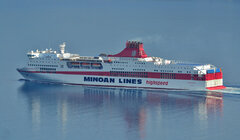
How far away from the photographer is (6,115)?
54188 mm

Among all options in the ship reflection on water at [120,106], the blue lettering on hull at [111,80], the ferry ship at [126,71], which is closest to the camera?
the ship reflection on water at [120,106]

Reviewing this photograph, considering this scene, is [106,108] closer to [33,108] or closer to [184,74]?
[33,108]

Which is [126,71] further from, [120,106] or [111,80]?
[120,106]

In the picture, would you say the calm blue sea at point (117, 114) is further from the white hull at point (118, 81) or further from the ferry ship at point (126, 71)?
the ferry ship at point (126, 71)

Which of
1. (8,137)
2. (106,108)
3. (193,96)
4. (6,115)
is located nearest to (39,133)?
(8,137)

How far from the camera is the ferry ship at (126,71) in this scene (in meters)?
69.0

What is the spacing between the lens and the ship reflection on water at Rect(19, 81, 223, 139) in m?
52.2

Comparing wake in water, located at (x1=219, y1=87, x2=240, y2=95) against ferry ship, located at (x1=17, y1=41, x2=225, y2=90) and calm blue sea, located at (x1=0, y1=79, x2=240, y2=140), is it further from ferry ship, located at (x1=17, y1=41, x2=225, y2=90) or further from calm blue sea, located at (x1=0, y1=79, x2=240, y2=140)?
ferry ship, located at (x1=17, y1=41, x2=225, y2=90)

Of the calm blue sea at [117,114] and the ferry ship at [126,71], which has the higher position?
the ferry ship at [126,71]

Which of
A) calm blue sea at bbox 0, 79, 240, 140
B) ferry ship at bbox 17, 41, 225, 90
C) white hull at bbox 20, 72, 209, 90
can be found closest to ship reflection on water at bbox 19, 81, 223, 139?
calm blue sea at bbox 0, 79, 240, 140

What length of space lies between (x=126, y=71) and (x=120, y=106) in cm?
1392

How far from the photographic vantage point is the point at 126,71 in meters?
72.4

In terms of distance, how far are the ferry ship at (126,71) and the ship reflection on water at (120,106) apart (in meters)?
1.61

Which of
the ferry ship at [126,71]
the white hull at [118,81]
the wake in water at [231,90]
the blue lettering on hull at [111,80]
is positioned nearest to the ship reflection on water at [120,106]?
the white hull at [118,81]
